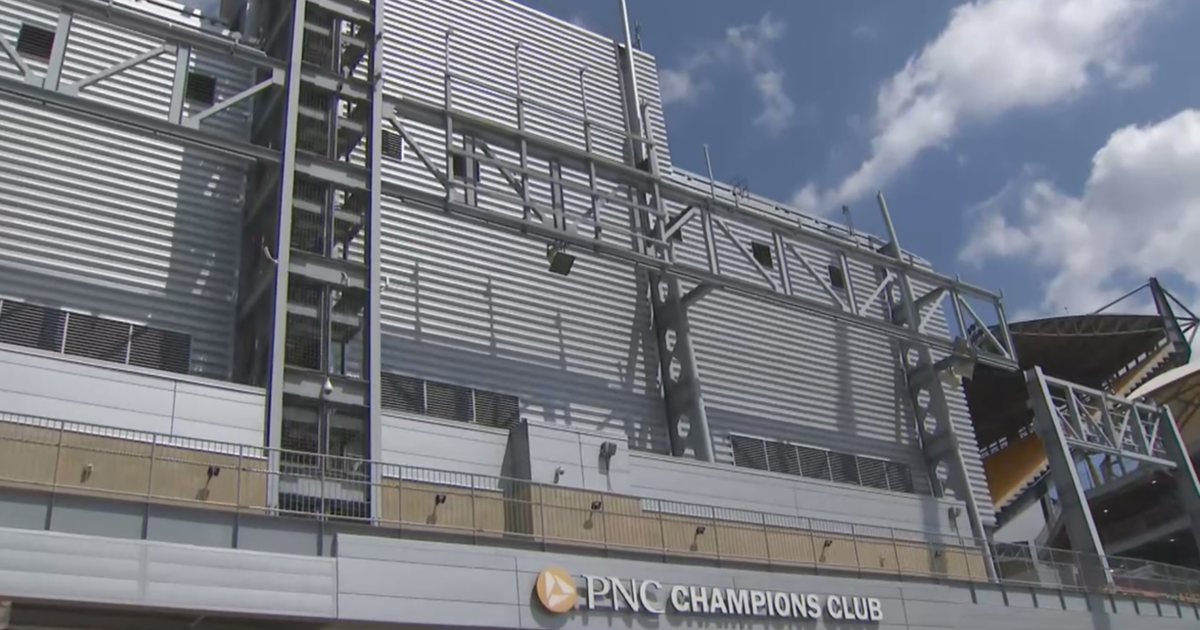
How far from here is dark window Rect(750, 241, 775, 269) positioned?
4353 centimetres

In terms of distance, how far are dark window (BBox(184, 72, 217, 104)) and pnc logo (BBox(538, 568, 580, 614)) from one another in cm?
1789

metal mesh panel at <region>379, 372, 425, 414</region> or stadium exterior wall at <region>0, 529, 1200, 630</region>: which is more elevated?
metal mesh panel at <region>379, 372, 425, 414</region>

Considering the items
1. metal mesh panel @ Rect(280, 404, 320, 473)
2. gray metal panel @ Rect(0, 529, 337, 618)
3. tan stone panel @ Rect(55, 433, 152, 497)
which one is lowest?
gray metal panel @ Rect(0, 529, 337, 618)

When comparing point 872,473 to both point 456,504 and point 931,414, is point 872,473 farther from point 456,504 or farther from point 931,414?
point 456,504

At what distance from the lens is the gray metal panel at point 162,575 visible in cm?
1845

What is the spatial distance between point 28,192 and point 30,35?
5160mm

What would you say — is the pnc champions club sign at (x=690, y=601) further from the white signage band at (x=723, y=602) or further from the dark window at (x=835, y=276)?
the dark window at (x=835, y=276)

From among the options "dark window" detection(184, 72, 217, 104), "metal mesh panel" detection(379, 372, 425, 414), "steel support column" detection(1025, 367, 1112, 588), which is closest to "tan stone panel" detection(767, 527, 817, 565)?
"metal mesh panel" detection(379, 372, 425, 414)

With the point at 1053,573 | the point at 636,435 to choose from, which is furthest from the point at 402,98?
the point at 1053,573

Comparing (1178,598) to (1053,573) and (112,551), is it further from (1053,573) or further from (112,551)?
(112,551)

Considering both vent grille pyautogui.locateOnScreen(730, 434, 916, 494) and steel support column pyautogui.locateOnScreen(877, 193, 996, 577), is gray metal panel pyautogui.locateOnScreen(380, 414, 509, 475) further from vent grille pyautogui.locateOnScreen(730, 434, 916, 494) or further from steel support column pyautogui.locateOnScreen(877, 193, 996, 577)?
steel support column pyautogui.locateOnScreen(877, 193, 996, 577)

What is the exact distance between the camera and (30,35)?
97.8ft

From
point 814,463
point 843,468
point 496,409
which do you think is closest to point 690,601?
point 496,409

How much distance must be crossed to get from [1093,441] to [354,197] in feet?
108
